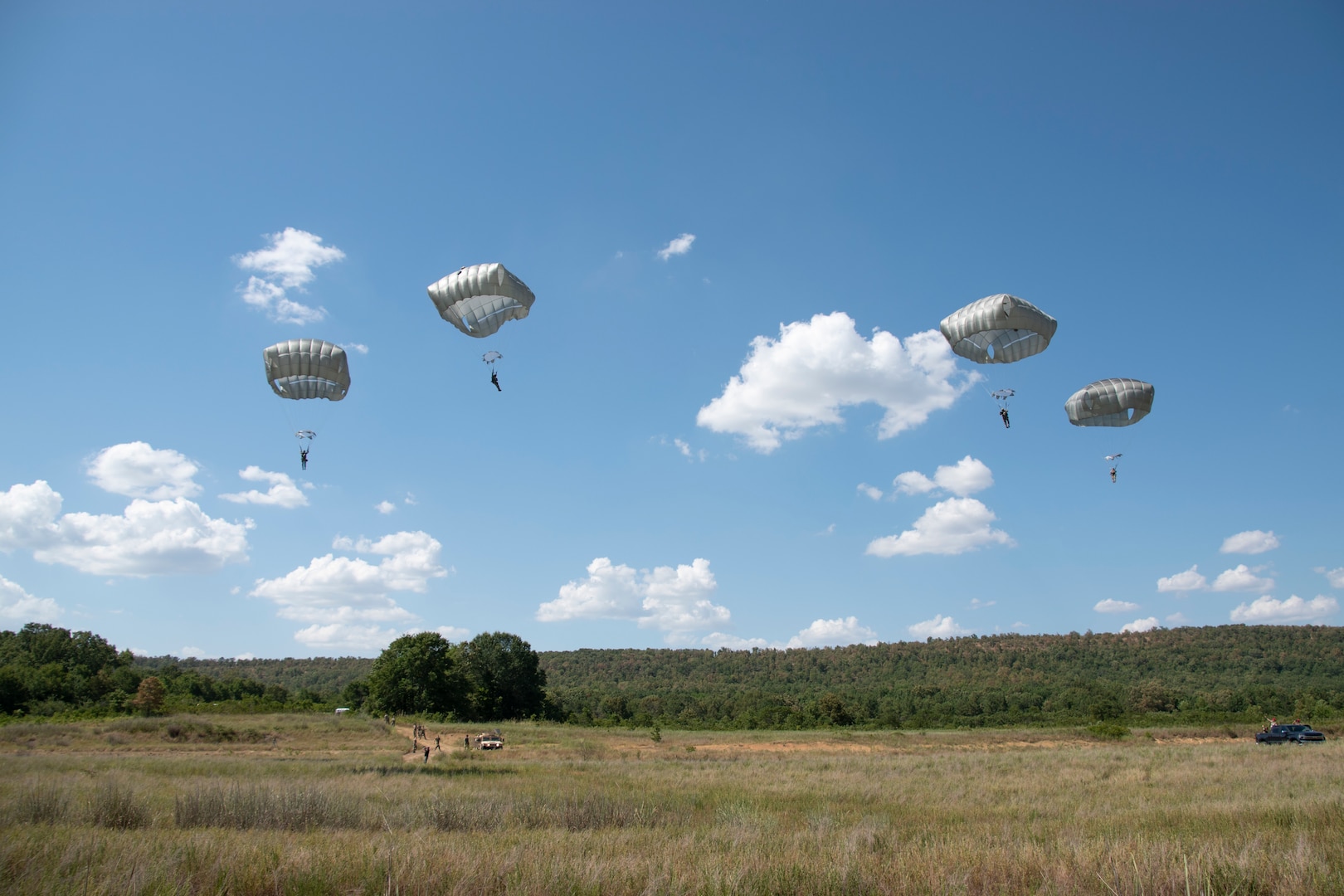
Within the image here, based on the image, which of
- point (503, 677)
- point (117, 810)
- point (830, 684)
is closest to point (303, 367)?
point (117, 810)

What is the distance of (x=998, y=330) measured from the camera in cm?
2506

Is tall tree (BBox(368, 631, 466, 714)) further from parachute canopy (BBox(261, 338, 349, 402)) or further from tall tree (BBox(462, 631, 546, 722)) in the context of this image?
parachute canopy (BBox(261, 338, 349, 402))

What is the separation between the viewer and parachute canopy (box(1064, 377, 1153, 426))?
93.7ft

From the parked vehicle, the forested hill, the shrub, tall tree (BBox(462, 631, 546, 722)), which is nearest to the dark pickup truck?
the parked vehicle

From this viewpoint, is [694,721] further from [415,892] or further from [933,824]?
[415,892]

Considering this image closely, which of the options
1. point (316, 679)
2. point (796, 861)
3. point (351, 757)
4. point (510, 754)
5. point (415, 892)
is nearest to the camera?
point (415, 892)

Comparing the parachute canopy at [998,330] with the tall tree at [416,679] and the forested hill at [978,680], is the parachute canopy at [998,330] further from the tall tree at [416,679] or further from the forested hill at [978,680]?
the tall tree at [416,679]

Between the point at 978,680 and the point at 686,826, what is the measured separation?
340ft

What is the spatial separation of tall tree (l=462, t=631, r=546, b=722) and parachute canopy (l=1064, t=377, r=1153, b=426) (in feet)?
214

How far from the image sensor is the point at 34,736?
129 ft

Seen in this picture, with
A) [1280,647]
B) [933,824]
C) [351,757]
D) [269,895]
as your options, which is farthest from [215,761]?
[1280,647]

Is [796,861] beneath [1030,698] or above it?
above

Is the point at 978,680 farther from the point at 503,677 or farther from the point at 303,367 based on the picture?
the point at 303,367

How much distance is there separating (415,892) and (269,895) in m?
1.64
